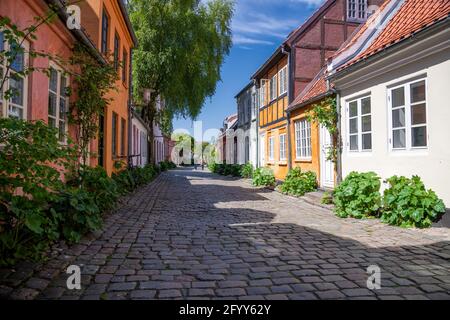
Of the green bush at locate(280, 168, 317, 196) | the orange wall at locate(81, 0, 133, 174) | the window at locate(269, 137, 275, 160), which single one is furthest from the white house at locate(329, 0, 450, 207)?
the window at locate(269, 137, 275, 160)

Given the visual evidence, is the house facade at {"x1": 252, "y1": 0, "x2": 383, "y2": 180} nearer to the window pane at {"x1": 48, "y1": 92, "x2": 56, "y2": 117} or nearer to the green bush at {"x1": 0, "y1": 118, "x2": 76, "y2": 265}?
the window pane at {"x1": 48, "y1": 92, "x2": 56, "y2": 117}

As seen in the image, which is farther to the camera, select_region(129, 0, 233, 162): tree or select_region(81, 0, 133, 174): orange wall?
select_region(129, 0, 233, 162): tree

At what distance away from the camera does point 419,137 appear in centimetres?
660

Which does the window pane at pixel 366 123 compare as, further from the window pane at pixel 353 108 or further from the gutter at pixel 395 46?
the gutter at pixel 395 46

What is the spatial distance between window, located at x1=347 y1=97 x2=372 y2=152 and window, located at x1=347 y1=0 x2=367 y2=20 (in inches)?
266

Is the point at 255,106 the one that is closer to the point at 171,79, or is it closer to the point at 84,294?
the point at 171,79

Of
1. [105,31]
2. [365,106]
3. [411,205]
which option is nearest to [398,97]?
[365,106]

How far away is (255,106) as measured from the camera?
67.9ft

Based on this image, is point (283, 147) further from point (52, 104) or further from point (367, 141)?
point (52, 104)

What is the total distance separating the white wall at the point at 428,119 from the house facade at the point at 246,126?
11972 mm

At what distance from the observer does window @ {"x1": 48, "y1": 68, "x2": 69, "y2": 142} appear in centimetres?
668

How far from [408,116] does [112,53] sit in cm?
599

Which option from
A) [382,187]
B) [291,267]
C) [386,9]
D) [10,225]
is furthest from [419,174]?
[10,225]
